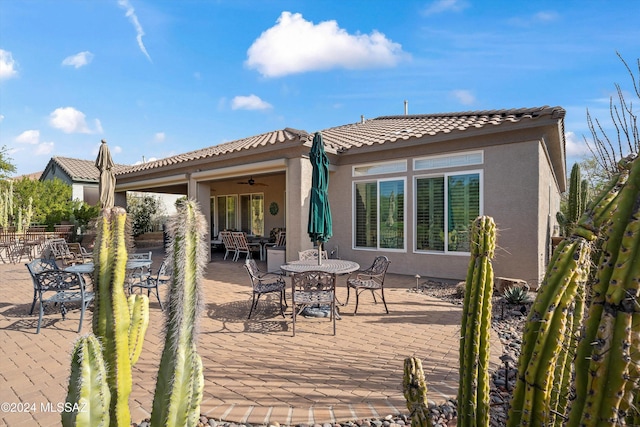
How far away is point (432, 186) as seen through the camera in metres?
9.57

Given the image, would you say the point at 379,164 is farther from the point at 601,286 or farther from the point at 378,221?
the point at 601,286

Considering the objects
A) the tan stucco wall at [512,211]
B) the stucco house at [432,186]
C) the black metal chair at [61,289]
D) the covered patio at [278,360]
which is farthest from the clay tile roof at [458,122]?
the black metal chair at [61,289]

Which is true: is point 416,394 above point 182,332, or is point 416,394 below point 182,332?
below

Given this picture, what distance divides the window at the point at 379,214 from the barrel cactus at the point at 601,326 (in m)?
8.60

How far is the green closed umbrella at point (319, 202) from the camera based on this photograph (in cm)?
674

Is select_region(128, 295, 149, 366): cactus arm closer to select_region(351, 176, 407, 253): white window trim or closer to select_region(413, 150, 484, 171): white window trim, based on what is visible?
select_region(351, 176, 407, 253): white window trim

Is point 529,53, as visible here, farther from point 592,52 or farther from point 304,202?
point 304,202

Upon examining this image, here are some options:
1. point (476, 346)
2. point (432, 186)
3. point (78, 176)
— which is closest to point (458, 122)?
point (432, 186)

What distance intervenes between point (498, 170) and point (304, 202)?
18.0ft

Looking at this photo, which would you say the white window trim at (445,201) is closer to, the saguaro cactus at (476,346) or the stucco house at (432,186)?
the stucco house at (432,186)

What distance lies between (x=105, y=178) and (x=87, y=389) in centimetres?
681

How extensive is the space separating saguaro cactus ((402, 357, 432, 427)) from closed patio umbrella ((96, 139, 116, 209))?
7148 millimetres

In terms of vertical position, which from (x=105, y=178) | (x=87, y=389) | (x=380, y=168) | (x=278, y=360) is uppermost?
(x=380, y=168)

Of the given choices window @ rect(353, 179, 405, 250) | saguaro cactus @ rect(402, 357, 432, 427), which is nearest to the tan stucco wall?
window @ rect(353, 179, 405, 250)
